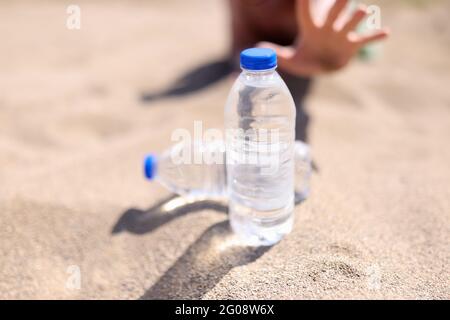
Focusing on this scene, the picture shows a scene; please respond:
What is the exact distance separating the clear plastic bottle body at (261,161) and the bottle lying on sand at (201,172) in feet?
0.70

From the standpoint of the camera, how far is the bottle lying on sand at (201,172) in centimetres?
170

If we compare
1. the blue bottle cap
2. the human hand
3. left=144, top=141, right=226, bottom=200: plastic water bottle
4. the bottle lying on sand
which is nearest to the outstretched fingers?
the human hand

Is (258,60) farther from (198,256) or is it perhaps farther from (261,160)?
(198,256)

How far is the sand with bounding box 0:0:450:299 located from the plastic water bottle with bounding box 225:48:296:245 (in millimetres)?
66

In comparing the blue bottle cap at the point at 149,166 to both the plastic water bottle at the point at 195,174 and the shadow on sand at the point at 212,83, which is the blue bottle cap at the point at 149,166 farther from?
the shadow on sand at the point at 212,83

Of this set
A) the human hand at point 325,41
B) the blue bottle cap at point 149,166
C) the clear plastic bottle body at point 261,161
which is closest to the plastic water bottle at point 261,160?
the clear plastic bottle body at point 261,161

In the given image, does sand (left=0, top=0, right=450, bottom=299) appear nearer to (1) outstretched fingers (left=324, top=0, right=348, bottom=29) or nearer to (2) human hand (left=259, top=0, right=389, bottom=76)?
(2) human hand (left=259, top=0, right=389, bottom=76)

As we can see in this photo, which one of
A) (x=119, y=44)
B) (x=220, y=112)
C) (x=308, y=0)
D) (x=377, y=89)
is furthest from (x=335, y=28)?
(x=119, y=44)

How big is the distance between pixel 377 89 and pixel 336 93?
27cm

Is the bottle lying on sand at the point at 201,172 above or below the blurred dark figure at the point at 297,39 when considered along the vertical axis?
below

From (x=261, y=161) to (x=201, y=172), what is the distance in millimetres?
333
